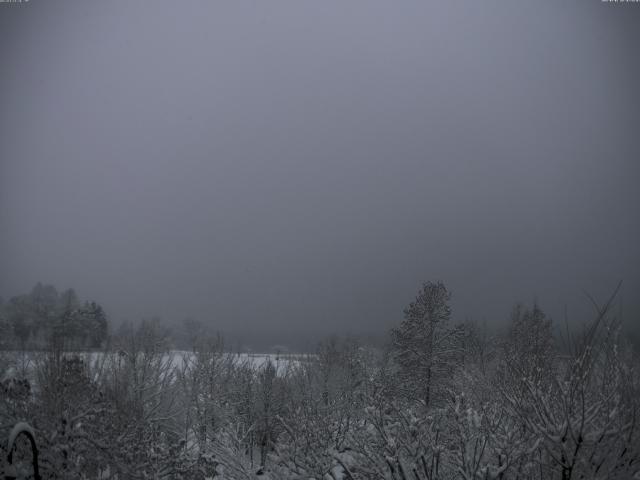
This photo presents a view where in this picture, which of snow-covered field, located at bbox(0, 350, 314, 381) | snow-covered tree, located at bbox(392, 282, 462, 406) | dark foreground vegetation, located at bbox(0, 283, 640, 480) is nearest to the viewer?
dark foreground vegetation, located at bbox(0, 283, 640, 480)

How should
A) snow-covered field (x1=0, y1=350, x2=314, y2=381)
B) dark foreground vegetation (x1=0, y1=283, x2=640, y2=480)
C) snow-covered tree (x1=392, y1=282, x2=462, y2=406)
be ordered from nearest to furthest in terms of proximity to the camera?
dark foreground vegetation (x1=0, y1=283, x2=640, y2=480), snow-covered field (x1=0, y1=350, x2=314, y2=381), snow-covered tree (x1=392, y1=282, x2=462, y2=406)

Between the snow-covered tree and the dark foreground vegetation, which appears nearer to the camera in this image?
the dark foreground vegetation

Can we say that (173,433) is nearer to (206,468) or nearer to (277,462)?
(206,468)

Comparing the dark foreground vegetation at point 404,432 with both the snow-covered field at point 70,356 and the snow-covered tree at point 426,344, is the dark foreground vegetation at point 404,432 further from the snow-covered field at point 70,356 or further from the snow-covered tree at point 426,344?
the snow-covered tree at point 426,344

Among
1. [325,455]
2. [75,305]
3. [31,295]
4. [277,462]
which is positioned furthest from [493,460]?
[31,295]

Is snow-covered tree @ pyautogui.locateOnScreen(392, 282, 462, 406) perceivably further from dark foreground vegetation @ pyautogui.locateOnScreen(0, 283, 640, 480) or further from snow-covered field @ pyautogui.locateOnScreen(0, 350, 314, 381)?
snow-covered field @ pyautogui.locateOnScreen(0, 350, 314, 381)

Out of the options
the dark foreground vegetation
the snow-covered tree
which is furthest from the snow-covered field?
the snow-covered tree

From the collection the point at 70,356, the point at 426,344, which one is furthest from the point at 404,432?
the point at 426,344

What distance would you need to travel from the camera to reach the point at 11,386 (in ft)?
32.7

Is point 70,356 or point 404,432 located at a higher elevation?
point 70,356

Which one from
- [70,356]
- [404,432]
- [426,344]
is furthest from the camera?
[426,344]

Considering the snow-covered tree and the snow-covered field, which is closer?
the snow-covered field

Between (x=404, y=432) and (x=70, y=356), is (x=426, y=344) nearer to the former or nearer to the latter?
(x=404, y=432)

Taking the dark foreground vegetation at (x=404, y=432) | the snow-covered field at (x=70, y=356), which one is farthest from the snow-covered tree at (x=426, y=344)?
the snow-covered field at (x=70, y=356)
